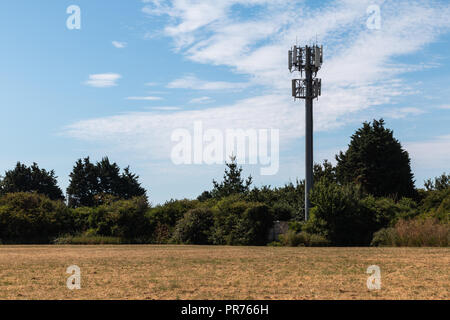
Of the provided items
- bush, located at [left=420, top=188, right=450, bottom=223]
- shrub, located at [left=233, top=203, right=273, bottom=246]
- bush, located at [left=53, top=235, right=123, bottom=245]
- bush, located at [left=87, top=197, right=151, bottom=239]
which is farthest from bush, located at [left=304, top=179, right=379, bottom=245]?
bush, located at [left=53, top=235, right=123, bottom=245]

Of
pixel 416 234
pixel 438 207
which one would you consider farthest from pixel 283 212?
pixel 416 234

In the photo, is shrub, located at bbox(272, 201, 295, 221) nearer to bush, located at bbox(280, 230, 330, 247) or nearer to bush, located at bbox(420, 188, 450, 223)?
bush, located at bbox(280, 230, 330, 247)

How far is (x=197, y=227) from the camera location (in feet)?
123

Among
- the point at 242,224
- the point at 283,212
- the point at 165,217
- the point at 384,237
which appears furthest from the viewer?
the point at 165,217

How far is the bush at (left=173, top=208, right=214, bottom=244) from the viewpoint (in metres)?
37.3

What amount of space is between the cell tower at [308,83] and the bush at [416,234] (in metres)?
13.8

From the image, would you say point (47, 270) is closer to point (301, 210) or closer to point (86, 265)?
point (86, 265)

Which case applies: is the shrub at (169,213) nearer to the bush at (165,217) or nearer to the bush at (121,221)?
the bush at (165,217)

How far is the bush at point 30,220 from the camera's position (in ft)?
134

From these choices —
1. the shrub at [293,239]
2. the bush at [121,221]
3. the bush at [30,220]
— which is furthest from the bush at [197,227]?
the bush at [30,220]

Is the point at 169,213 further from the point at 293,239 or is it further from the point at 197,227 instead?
the point at 293,239

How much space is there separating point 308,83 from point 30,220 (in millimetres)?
24913
